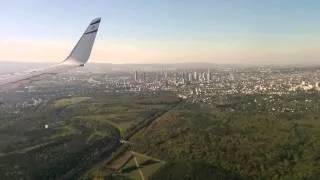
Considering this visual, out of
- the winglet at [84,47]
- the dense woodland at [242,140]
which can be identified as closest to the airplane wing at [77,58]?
the winglet at [84,47]

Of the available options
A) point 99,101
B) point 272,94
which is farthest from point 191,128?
point 272,94

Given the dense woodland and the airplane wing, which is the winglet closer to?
the airplane wing

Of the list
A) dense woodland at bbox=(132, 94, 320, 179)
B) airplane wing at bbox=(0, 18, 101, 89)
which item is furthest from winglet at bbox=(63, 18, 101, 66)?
dense woodland at bbox=(132, 94, 320, 179)

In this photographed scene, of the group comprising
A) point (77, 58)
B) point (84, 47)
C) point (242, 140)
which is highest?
point (84, 47)

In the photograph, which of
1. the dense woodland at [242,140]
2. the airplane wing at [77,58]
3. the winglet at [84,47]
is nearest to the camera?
the airplane wing at [77,58]

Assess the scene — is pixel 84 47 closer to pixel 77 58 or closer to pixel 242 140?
pixel 77 58

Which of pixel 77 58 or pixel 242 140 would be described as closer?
pixel 77 58

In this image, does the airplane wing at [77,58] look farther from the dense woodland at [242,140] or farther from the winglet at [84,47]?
the dense woodland at [242,140]

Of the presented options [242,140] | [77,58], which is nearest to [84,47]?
[77,58]
